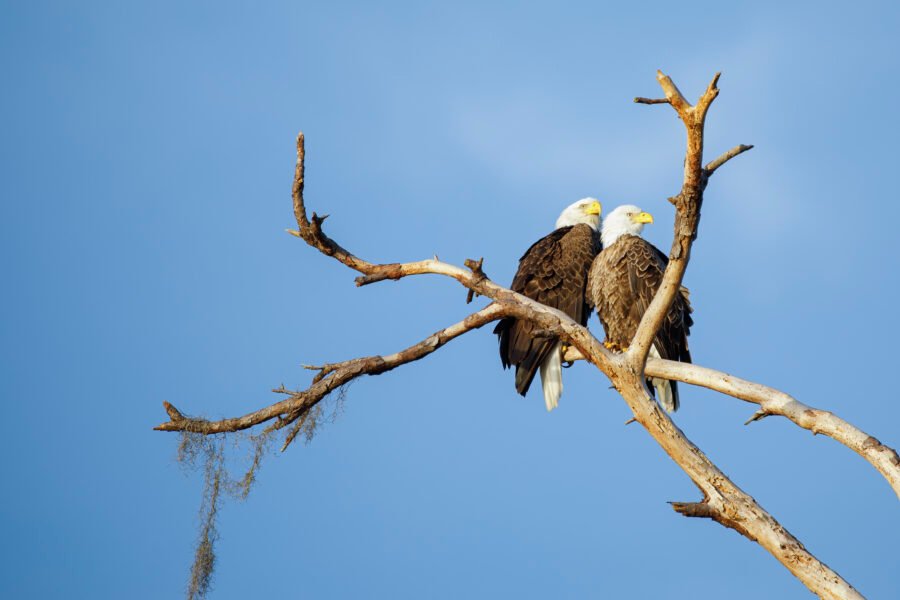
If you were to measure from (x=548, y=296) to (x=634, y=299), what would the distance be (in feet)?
2.52

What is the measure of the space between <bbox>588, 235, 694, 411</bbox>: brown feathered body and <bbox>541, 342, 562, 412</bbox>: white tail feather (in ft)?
1.51

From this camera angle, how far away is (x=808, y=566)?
17.2 ft

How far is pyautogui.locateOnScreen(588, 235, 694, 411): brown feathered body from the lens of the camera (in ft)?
26.3

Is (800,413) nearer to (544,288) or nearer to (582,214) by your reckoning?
(544,288)

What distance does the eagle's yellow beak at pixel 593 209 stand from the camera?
31.9 ft

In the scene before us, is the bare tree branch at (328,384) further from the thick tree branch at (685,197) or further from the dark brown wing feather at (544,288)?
the dark brown wing feather at (544,288)

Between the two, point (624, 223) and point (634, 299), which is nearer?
point (634, 299)

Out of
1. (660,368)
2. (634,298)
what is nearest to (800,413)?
(660,368)

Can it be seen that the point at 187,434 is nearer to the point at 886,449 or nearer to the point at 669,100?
the point at 669,100

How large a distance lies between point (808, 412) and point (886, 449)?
0.43m

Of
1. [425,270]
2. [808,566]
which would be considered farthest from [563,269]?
[808,566]

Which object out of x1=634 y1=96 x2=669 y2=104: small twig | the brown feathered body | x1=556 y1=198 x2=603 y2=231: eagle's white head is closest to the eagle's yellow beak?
x1=556 y1=198 x2=603 y2=231: eagle's white head

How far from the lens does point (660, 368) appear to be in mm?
6773

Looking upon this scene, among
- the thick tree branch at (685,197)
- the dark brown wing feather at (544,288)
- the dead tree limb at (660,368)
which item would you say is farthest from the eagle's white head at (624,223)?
the thick tree branch at (685,197)
